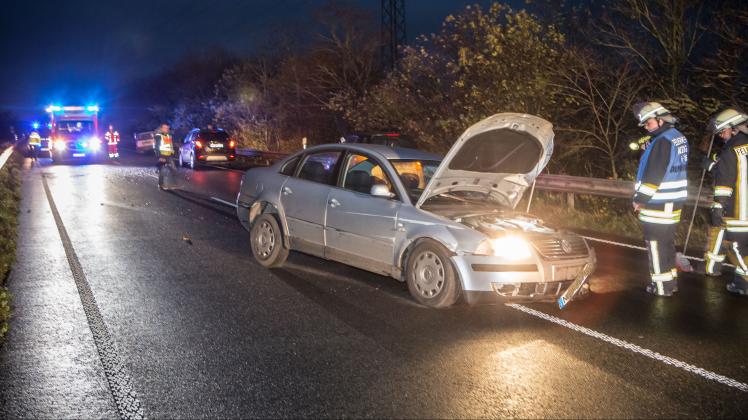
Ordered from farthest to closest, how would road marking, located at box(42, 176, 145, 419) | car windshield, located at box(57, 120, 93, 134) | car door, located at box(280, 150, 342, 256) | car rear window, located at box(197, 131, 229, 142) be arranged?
1. car windshield, located at box(57, 120, 93, 134)
2. car rear window, located at box(197, 131, 229, 142)
3. car door, located at box(280, 150, 342, 256)
4. road marking, located at box(42, 176, 145, 419)

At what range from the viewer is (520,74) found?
15.2 meters

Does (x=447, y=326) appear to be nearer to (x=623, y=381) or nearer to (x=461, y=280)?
(x=461, y=280)

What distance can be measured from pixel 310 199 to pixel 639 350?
3835mm

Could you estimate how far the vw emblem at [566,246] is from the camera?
609cm

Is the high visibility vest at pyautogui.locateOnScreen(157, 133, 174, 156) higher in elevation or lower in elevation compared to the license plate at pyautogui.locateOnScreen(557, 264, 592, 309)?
higher

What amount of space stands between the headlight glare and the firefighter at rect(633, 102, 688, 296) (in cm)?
163

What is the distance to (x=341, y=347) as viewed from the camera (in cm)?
509

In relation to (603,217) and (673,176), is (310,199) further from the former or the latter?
(603,217)

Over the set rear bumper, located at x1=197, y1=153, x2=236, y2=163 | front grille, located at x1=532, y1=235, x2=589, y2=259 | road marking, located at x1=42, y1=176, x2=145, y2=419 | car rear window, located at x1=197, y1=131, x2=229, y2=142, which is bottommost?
road marking, located at x1=42, y1=176, x2=145, y2=419

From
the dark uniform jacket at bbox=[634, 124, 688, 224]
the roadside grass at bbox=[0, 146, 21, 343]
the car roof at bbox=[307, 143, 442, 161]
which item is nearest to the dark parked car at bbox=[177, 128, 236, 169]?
the roadside grass at bbox=[0, 146, 21, 343]

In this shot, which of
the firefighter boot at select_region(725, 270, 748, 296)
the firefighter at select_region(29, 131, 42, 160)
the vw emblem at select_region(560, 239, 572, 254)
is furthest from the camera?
the firefighter at select_region(29, 131, 42, 160)

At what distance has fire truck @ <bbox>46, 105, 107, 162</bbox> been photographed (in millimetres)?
29688

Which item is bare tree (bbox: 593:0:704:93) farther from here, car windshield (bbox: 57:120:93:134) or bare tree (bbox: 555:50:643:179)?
car windshield (bbox: 57:120:93:134)

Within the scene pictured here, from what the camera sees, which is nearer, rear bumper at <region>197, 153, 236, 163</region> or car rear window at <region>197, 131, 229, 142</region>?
rear bumper at <region>197, 153, 236, 163</region>
